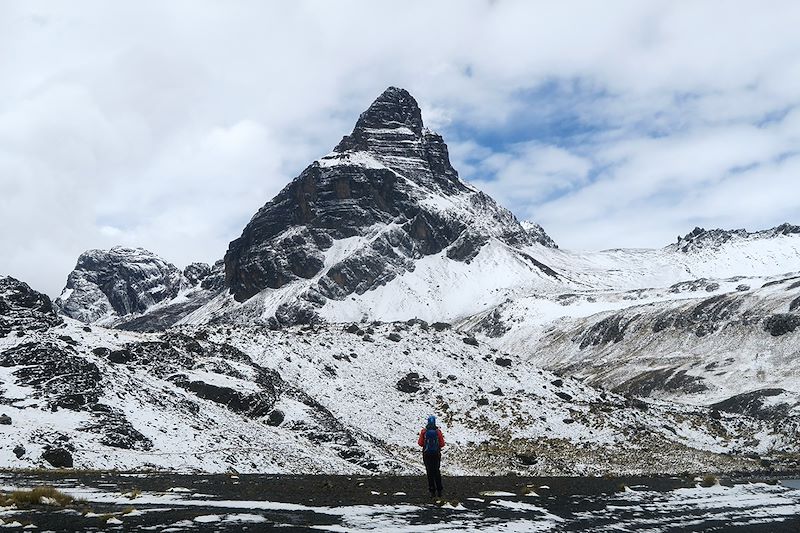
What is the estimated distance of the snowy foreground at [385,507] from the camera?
671 inches

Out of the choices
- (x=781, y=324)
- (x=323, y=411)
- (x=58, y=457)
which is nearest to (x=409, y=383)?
(x=323, y=411)

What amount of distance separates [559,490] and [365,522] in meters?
14.4

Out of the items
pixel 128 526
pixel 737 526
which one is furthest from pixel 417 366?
pixel 128 526

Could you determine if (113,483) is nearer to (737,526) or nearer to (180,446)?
(180,446)

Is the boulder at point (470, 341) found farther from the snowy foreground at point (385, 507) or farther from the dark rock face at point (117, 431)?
the snowy foreground at point (385, 507)

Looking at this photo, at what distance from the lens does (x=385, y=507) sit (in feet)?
68.7

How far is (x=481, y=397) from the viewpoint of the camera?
5891 cm

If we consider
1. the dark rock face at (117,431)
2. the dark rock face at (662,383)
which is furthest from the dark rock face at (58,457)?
the dark rock face at (662,383)

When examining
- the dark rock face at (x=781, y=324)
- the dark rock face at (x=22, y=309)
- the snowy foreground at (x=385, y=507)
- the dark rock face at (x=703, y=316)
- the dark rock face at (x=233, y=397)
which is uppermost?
the dark rock face at (x=703, y=316)

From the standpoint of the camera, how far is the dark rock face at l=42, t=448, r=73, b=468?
34094 millimetres

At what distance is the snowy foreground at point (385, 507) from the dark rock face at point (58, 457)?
606 cm

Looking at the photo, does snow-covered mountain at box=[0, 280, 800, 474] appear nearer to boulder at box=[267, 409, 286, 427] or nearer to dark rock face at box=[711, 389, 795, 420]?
boulder at box=[267, 409, 286, 427]

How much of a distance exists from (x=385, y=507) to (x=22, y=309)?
1628 inches

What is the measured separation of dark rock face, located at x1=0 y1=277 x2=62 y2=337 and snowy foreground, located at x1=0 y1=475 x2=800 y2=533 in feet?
80.7
